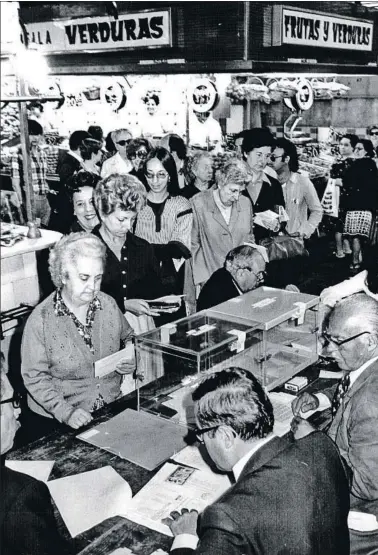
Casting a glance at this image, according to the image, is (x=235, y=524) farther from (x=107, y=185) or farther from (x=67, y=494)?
(x=107, y=185)

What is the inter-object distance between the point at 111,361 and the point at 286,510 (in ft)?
4.56

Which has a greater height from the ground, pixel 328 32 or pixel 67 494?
pixel 328 32

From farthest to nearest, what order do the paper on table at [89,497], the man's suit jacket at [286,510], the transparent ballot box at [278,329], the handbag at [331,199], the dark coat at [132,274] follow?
the handbag at [331,199], the dark coat at [132,274], the transparent ballot box at [278,329], the paper on table at [89,497], the man's suit jacket at [286,510]

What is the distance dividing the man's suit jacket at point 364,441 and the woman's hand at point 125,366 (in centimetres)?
113

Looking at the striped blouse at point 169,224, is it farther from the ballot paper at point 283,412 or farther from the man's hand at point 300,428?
the man's hand at point 300,428

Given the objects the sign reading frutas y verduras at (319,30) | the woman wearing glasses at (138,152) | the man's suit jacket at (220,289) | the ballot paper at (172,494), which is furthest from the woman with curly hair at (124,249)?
the woman wearing glasses at (138,152)

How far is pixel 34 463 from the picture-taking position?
264 cm

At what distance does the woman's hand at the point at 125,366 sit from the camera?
3072 millimetres

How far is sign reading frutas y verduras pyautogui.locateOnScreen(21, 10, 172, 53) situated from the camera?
5.20 m

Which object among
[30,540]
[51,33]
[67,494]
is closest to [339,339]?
[67,494]

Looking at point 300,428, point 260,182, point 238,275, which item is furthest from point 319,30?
point 300,428

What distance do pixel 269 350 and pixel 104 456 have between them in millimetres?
1235

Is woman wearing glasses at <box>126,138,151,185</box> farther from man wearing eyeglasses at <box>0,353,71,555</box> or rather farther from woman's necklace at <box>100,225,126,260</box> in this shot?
man wearing eyeglasses at <box>0,353,71,555</box>

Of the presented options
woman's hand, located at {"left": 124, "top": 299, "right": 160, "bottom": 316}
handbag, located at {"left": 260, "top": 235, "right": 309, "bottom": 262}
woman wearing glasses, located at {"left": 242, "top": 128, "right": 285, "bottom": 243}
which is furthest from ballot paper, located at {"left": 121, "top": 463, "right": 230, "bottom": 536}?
woman wearing glasses, located at {"left": 242, "top": 128, "right": 285, "bottom": 243}
